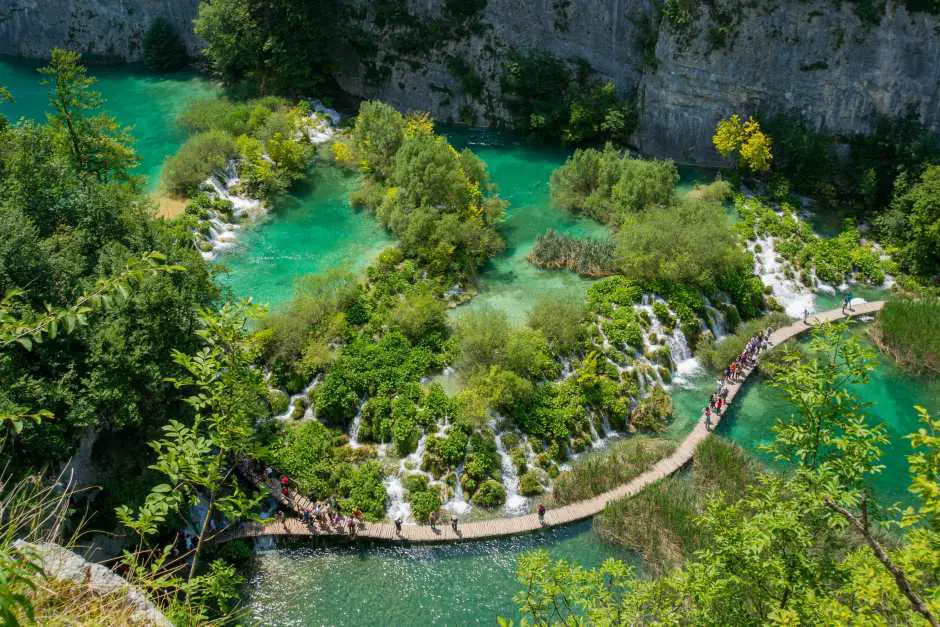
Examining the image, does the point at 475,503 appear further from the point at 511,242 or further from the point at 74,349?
the point at 511,242

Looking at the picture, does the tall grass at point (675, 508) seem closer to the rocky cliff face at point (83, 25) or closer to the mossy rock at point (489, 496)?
the mossy rock at point (489, 496)

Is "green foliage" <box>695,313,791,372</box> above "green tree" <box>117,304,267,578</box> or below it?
below

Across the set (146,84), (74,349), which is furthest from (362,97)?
(74,349)

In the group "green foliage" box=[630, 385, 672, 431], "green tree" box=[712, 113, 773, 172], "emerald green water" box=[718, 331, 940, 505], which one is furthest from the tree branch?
"green tree" box=[712, 113, 773, 172]

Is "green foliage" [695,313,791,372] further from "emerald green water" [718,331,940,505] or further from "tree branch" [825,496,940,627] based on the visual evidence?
"tree branch" [825,496,940,627]

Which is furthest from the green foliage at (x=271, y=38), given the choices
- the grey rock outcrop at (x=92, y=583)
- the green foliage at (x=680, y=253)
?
the grey rock outcrop at (x=92, y=583)

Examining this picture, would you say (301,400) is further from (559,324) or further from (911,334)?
(911,334)
